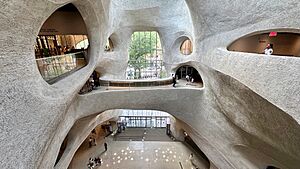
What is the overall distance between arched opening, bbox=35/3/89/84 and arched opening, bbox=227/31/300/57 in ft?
31.9

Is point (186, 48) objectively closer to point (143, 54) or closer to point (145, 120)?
point (143, 54)

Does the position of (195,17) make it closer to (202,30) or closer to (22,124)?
(202,30)

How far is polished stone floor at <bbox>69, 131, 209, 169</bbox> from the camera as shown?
52.4 ft

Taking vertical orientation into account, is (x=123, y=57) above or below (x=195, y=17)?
below

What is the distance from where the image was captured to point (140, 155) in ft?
57.4

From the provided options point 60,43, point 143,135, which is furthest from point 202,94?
point 60,43

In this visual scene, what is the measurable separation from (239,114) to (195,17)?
21.5 ft

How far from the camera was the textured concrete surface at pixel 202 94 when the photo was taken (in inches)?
186

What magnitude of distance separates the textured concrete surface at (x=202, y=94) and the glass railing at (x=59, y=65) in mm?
448

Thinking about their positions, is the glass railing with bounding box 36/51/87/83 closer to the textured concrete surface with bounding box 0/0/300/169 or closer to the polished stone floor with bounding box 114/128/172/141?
the textured concrete surface with bounding box 0/0/300/169

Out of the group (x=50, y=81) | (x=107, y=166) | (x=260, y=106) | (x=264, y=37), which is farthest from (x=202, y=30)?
(x=107, y=166)

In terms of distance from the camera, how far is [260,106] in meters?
7.02

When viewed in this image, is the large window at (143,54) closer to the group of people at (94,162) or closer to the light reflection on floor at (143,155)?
the light reflection on floor at (143,155)

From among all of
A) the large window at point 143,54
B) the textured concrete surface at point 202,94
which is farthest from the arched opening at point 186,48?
the textured concrete surface at point 202,94
